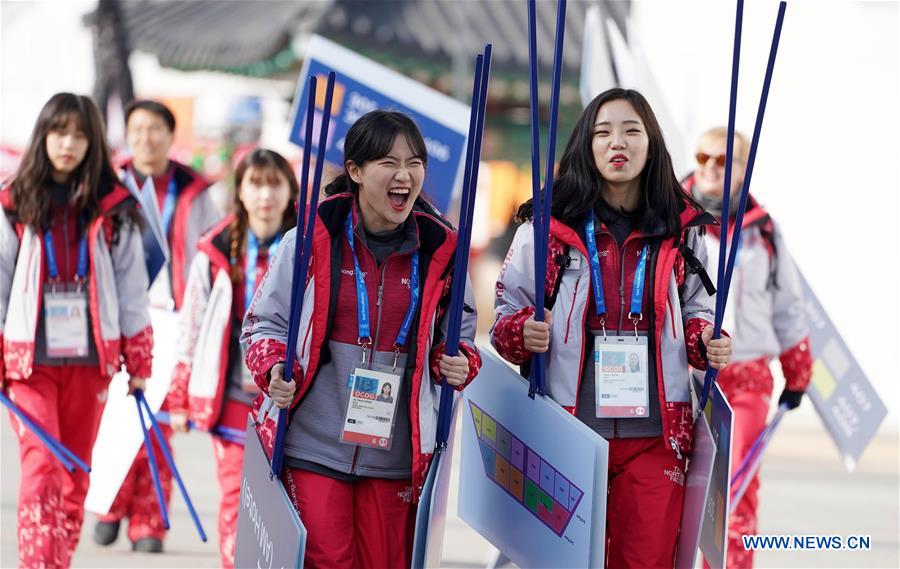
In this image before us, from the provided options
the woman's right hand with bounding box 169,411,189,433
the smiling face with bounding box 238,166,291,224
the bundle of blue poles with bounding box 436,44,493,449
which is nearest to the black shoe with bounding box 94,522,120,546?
the woman's right hand with bounding box 169,411,189,433

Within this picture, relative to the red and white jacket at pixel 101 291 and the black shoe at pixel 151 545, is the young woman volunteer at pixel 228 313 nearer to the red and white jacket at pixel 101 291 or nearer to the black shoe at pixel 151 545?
the red and white jacket at pixel 101 291

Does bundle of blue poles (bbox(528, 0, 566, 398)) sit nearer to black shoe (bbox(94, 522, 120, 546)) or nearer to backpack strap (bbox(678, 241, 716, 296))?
backpack strap (bbox(678, 241, 716, 296))

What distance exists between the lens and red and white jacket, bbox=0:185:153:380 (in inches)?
224

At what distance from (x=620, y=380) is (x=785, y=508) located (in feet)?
16.4

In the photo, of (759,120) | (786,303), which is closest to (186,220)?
(786,303)

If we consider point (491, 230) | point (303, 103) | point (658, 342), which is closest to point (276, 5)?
point (491, 230)

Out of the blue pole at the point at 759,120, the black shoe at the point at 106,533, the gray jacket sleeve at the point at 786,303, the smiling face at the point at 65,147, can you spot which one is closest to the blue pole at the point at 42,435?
the smiling face at the point at 65,147

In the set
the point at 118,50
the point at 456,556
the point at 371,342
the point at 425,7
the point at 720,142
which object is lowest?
the point at 456,556

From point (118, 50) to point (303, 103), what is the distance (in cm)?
950

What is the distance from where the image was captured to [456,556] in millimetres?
7066

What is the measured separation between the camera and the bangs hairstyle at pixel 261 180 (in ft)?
20.0

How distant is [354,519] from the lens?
13.5ft

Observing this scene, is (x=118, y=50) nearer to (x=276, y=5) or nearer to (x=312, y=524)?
(x=276, y=5)

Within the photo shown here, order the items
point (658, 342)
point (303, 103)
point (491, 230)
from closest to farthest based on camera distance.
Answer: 1. point (658, 342)
2. point (303, 103)
3. point (491, 230)
